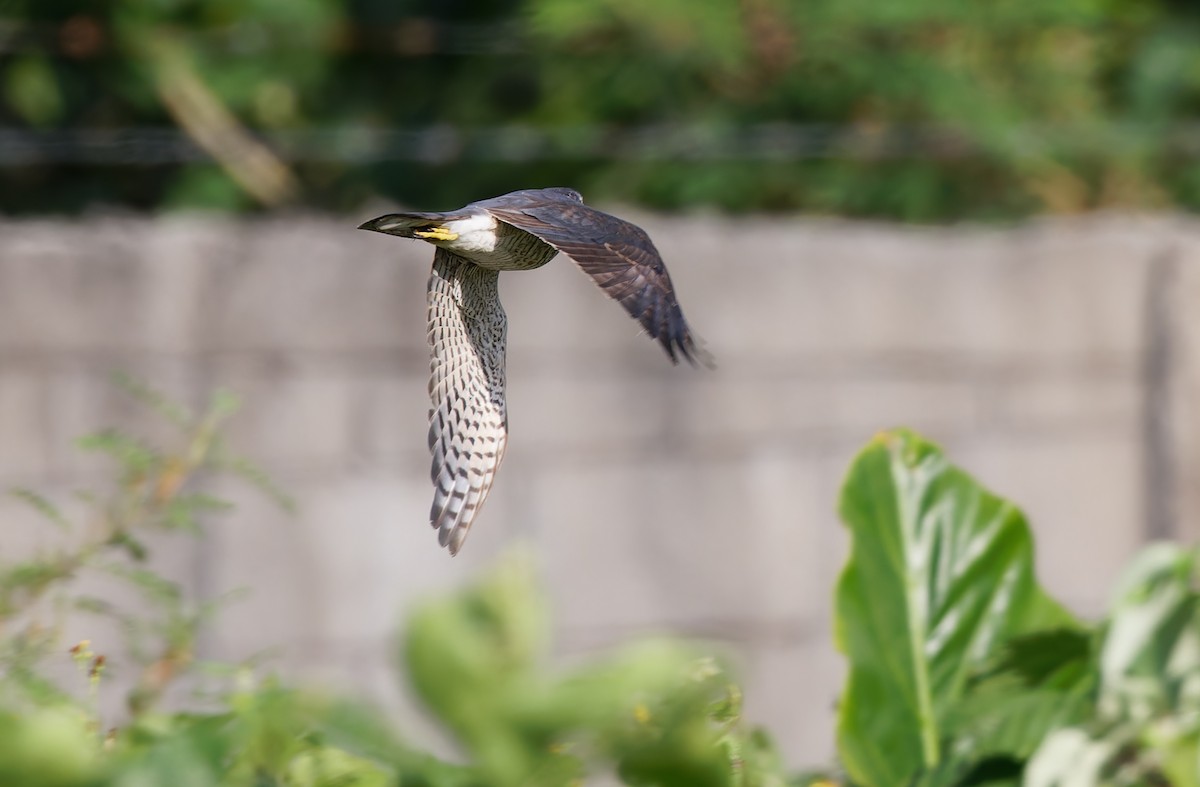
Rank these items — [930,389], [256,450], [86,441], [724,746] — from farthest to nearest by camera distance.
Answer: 1. [930,389]
2. [256,450]
3. [86,441]
4. [724,746]

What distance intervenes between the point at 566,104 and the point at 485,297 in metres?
2.17

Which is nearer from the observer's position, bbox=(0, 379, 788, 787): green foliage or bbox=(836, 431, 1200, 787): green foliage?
bbox=(0, 379, 788, 787): green foliage

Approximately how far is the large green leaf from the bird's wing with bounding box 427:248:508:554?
50cm

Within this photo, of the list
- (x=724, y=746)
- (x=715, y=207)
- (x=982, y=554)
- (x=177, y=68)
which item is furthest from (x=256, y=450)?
(x=724, y=746)

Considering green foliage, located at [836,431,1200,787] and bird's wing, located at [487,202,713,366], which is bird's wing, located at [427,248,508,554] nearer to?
bird's wing, located at [487,202,713,366]

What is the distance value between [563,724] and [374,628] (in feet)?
6.55

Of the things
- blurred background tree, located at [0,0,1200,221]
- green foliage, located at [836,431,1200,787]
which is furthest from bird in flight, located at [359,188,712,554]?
blurred background tree, located at [0,0,1200,221]

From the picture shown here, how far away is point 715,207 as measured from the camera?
9.96 ft

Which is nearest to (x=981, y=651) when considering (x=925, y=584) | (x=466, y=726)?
(x=925, y=584)

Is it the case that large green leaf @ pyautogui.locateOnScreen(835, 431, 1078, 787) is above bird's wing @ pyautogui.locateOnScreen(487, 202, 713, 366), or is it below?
below

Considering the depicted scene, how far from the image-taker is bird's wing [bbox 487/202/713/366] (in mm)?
760

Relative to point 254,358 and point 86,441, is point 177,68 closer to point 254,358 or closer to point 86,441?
point 254,358

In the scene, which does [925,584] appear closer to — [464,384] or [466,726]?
[464,384]

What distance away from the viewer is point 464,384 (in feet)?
3.06
